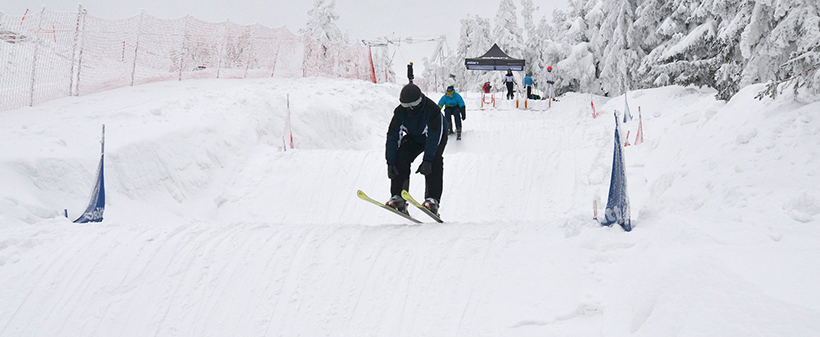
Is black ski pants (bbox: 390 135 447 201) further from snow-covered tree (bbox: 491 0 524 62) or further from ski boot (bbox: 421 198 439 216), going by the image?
snow-covered tree (bbox: 491 0 524 62)

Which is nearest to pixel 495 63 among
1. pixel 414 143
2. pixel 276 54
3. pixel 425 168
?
pixel 276 54

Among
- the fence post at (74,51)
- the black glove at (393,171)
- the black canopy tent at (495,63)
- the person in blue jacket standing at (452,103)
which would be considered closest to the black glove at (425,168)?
the black glove at (393,171)

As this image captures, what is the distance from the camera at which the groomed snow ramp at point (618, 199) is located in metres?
4.74

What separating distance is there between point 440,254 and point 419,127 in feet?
6.00

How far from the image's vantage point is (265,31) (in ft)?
73.7

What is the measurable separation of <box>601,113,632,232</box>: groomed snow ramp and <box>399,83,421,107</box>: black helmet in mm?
2203

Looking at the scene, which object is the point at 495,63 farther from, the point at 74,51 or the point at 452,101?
the point at 74,51

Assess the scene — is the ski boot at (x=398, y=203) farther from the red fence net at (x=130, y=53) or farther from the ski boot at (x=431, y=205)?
the red fence net at (x=130, y=53)


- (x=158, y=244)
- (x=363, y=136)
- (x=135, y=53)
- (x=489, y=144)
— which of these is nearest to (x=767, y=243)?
(x=158, y=244)

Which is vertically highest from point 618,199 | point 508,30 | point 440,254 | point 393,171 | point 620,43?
point 508,30

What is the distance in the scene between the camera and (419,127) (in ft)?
20.1

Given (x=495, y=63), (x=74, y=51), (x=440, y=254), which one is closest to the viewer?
(x=440, y=254)

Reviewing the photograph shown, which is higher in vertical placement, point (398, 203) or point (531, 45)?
point (531, 45)

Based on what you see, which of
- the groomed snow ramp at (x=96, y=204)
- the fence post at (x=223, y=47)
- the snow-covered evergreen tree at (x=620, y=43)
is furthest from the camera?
the snow-covered evergreen tree at (x=620, y=43)
